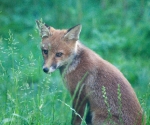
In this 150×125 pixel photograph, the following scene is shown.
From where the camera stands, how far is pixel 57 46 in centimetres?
677

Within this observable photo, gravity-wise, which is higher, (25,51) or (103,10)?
(103,10)

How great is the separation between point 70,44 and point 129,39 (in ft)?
14.1

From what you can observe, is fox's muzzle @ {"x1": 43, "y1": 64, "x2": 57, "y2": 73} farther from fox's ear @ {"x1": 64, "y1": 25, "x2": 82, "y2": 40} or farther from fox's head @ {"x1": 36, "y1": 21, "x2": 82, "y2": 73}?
fox's ear @ {"x1": 64, "y1": 25, "x2": 82, "y2": 40}

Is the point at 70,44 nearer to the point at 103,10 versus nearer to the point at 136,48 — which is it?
the point at 136,48

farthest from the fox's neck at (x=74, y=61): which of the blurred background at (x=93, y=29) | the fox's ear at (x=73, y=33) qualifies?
the blurred background at (x=93, y=29)

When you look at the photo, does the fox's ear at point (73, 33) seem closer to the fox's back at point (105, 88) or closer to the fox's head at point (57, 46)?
the fox's head at point (57, 46)

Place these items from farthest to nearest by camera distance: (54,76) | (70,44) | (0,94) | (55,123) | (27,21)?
(27,21) < (54,76) < (70,44) < (0,94) < (55,123)

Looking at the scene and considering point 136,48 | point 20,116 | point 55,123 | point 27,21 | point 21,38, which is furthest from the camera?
point 27,21

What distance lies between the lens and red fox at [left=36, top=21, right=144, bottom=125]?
6160 millimetres

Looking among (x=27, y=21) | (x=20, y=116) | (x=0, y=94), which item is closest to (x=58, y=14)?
(x=27, y=21)

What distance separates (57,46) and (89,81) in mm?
722

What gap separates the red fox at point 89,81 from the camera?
6.16 metres

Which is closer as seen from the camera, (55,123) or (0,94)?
(55,123)

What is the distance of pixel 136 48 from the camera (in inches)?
424
